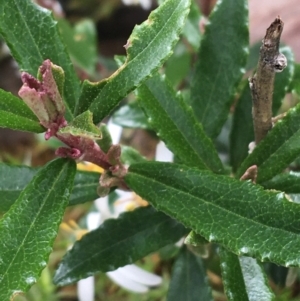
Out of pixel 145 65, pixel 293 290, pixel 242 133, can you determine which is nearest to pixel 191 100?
pixel 242 133

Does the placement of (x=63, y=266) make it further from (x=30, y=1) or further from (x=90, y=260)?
(x=30, y=1)

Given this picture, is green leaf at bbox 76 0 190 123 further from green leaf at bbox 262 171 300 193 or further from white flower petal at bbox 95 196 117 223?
white flower petal at bbox 95 196 117 223

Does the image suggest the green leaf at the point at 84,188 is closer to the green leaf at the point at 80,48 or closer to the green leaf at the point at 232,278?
the green leaf at the point at 232,278

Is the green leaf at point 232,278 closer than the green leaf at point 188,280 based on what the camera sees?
Yes

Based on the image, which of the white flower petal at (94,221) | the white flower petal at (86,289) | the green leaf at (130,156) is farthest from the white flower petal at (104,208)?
the green leaf at (130,156)

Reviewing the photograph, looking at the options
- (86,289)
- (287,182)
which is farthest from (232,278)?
(86,289)

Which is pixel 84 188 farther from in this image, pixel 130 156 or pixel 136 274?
pixel 136 274
